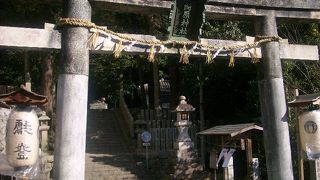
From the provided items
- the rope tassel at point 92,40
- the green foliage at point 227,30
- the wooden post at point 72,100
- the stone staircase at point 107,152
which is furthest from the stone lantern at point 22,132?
the green foliage at point 227,30

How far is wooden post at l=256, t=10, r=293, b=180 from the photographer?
7914 millimetres

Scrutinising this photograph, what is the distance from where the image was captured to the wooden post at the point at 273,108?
791 cm

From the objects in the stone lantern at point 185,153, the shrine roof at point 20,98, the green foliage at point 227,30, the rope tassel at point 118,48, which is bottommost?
the stone lantern at point 185,153

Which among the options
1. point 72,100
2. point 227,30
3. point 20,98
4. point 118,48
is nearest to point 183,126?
point 227,30

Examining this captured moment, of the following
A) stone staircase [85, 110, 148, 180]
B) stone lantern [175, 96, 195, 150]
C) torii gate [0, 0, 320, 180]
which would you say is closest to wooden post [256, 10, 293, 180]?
torii gate [0, 0, 320, 180]

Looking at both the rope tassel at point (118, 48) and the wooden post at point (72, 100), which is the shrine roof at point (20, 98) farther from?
the rope tassel at point (118, 48)

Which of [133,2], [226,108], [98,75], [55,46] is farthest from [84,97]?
[98,75]

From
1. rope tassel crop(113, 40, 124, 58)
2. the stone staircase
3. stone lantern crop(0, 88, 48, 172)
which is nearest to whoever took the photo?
stone lantern crop(0, 88, 48, 172)

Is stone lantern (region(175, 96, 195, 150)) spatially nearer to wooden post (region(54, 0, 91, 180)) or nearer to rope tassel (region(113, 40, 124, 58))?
rope tassel (region(113, 40, 124, 58))

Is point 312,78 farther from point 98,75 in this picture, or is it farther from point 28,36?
point 98,75

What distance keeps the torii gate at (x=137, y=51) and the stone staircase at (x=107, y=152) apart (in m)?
8.73

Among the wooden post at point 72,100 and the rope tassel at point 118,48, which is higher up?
the rope tassel at point 118,48

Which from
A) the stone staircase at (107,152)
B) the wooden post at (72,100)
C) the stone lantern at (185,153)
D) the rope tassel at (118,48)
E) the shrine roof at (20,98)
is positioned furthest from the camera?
the stone staircase at (107,152)

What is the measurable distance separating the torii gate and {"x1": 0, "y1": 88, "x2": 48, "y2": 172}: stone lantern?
1.27 ft
